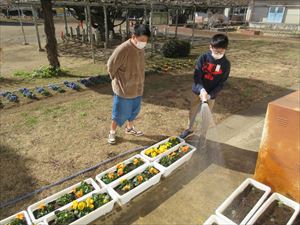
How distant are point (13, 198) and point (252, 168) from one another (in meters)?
3.64

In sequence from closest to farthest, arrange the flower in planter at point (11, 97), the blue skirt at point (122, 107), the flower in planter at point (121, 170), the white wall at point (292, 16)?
the flower in planter at point (121, 170), the blue skirt at point (122, 107), the flower in planter at point (11, 97), the white wall at point (292, 16)

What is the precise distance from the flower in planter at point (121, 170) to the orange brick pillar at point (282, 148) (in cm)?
180

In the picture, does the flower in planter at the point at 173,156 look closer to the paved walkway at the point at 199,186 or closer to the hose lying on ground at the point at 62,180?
the paved walkway at the point at 199,186

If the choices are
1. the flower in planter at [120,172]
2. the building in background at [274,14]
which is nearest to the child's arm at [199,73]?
the flower in planter at [120,172]

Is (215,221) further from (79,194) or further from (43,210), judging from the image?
A: (43,210)

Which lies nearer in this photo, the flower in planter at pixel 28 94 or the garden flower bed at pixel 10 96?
the garden flower bed at pixel 10 96

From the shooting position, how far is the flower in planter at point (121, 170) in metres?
3.53

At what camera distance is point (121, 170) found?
3633 millimetres

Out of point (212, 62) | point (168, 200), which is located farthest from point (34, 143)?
point (212, 62)

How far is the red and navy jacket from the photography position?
3961 millimetres

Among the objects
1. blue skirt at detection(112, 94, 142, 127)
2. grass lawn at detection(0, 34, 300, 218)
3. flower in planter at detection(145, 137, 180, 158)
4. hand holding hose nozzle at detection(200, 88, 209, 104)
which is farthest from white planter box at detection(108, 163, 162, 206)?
hand holding hose nozzle at detection(200, 88, 209, 104)

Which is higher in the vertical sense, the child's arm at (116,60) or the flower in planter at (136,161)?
the child's arm at (116,60)

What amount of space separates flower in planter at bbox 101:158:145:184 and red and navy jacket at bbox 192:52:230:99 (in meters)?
1.52

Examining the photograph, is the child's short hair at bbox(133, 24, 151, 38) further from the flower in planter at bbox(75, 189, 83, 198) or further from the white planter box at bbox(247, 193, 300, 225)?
the white planter box at bbox(247, 193, 300, 225)
